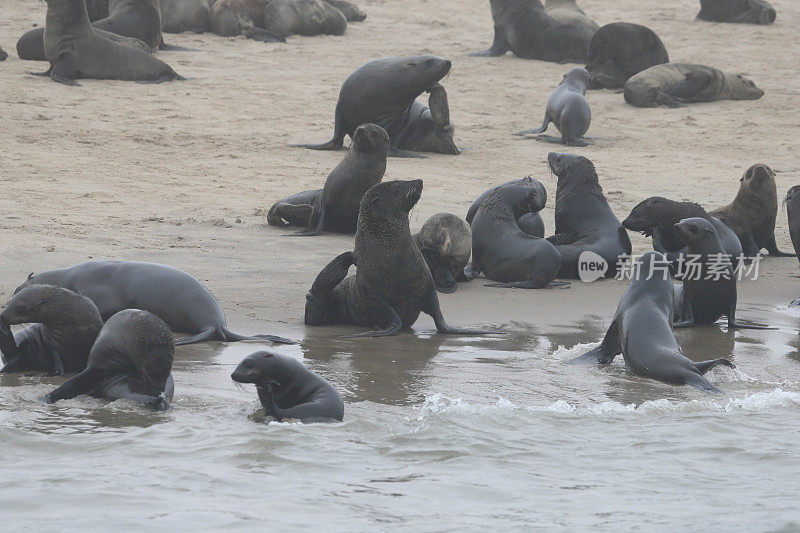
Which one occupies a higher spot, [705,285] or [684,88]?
[684,88]

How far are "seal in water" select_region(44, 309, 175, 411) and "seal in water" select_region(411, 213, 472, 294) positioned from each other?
112 inches

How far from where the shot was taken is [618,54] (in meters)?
16.3

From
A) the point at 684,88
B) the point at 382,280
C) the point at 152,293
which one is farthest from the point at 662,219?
the point at 684,88

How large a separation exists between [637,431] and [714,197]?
6122 millimetres

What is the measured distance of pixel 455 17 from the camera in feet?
67.6

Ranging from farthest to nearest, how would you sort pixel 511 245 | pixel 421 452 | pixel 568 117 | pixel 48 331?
pixel 568 117, pixel 511 245, pixel 48 331, pixel 421 452

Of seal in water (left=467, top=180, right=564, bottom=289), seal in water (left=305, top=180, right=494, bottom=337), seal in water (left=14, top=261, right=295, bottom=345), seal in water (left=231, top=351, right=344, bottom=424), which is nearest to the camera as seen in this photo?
seal in water (left=231, top=351, right=344, bottom=424)

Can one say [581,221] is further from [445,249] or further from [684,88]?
[684,88]

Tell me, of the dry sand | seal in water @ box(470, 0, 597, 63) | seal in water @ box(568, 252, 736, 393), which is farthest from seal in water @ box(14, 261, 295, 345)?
seal in water @ box(470, 0, 597, 63)

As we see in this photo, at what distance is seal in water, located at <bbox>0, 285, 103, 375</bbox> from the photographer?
500 centimetres

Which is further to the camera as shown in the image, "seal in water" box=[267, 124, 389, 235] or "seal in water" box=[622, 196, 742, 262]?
"seal in water" box=[267, 124, 389, 235]

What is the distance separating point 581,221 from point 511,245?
35.2 inches

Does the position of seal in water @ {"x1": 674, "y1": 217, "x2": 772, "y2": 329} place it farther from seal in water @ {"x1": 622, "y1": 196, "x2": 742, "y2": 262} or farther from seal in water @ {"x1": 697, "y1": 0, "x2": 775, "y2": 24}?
seal in water @ {"x1": 697, "y1": 0, "x2": 775, "y2": 24}

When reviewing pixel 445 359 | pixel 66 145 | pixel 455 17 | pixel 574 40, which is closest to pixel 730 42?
pixel 574 40
